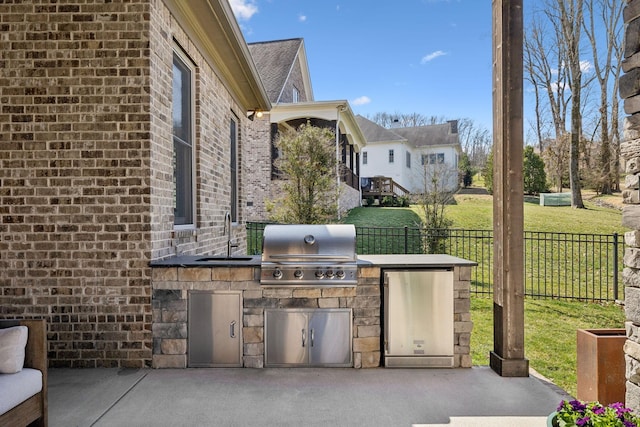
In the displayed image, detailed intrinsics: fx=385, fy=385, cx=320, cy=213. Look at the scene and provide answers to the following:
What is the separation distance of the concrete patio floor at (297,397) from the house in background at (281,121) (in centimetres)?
746

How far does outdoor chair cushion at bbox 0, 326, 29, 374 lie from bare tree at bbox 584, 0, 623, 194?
52.5 ft

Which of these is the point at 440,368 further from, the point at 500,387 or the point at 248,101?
the point at 248,101

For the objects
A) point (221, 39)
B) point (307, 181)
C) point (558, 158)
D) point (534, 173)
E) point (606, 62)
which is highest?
point (606, 62)

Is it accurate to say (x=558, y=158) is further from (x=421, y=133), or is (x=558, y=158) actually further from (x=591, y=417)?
(x=591, y=417)

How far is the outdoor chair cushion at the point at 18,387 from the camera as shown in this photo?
202cm

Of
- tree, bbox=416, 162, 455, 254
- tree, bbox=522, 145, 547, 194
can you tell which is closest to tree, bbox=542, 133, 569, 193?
tree, bbox=522, 145, 547, 194

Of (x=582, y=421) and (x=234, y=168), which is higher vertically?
(x=234, y=168)

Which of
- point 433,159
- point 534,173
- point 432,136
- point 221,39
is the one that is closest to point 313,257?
point 221,39

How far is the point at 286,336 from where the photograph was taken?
352 centimetres

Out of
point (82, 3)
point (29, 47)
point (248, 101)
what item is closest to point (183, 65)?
point (82, 3)

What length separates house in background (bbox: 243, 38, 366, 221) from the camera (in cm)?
1225

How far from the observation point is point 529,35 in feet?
50.4

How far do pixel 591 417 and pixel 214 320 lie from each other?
281 centimetres

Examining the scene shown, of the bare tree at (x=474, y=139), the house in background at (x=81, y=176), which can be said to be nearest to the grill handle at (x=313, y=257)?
the house in background at (x=81, y=176)
